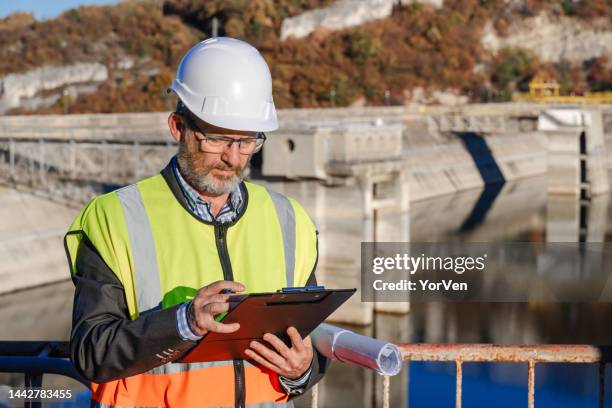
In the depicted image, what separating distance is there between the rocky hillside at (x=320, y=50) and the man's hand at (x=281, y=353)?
5049 cm

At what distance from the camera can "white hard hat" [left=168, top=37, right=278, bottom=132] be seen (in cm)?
297

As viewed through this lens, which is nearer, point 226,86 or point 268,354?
point 268,354

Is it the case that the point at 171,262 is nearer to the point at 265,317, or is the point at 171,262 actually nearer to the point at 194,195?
the point at 194,195

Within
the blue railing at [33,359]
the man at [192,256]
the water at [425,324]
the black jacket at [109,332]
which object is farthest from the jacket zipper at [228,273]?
the water at [425,324]

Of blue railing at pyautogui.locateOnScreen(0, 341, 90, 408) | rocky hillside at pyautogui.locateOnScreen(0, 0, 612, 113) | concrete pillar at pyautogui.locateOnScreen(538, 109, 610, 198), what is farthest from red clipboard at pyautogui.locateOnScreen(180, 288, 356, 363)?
rocky hillside at pyautogui.locateOnScreen(0, 0, 612, 113)

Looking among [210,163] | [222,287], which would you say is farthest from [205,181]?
[222,287]

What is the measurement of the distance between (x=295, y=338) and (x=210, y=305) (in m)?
0.36

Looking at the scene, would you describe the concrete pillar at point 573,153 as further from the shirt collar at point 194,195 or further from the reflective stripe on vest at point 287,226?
the shirt collar at point 194,195

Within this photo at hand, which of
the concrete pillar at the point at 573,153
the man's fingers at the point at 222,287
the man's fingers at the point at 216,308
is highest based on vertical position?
the concrete pillar at the point at 573,153

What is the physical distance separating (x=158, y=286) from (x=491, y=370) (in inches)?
754

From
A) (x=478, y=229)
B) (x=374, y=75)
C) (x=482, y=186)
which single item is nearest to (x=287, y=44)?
(x=374, y=75)

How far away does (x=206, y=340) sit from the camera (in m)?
2.72

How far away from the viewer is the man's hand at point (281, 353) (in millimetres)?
2822

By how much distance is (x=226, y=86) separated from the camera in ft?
9.86
